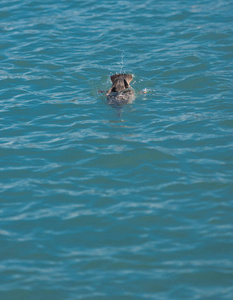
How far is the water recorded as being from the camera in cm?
724

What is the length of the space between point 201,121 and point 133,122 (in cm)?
155

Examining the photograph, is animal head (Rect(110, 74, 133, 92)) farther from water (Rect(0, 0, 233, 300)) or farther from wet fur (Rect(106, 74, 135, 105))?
water (Rect(0, 0, 233, 300))

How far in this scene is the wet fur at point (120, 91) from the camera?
39.9 ft

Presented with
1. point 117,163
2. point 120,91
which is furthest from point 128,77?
point 117,163

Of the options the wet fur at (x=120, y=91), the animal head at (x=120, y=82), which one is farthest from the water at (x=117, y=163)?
the animal head at (x=120, y=82)

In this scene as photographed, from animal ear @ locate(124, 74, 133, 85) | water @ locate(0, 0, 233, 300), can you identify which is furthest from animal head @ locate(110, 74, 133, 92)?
water @ locate(0, 0, 233, 300)

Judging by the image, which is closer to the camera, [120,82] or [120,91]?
[120,82]

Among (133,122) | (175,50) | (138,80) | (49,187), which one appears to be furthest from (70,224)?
(175,50)

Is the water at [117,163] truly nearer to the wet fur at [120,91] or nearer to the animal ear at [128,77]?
the wet fur at [120,91]

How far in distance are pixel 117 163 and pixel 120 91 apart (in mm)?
3112

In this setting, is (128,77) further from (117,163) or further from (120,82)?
(117,163)

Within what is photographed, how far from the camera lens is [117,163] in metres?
9.78

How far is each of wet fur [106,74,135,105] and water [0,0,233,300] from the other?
1.13ft

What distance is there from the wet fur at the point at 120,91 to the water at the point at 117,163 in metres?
0.34
